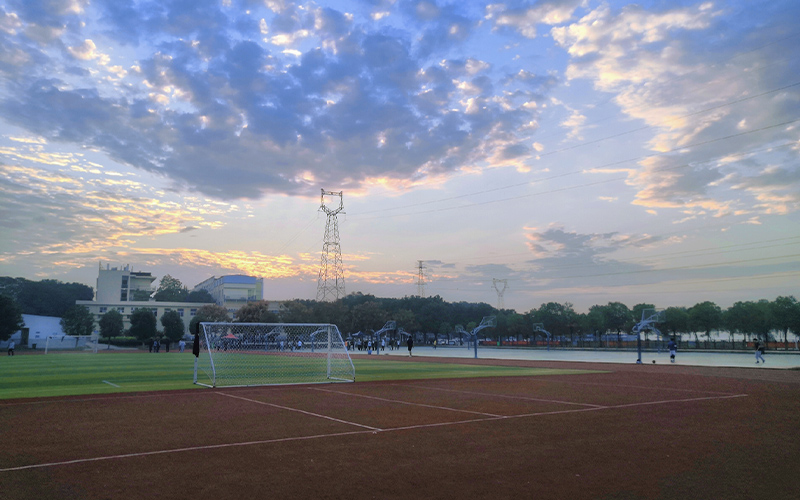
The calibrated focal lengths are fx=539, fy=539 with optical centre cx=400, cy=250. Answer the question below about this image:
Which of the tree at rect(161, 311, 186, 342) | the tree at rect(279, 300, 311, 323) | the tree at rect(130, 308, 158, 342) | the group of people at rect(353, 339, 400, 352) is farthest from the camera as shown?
the tree at rect(279, 300, 311, 323)

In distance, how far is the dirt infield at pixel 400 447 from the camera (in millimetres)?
7449

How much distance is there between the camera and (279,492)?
7.18 metres

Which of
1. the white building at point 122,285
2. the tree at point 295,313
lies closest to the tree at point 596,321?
the tree at point 295,313

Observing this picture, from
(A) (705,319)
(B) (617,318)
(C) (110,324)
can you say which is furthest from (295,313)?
(A) (705,319)

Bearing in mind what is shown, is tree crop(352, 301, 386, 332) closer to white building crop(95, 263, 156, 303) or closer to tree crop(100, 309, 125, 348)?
tree crop(100, 309, 125, 348)

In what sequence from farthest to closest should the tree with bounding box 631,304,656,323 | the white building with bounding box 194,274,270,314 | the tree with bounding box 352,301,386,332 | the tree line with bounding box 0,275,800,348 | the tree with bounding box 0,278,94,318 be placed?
the white building with bounding box 194,274,270,314
the tree with bounding box 0,278,94,318
the tree with bounding box 631,304,656,323
the tree with bounding box 352,301,386,332
the tree line with bounding box 0,275,800,348

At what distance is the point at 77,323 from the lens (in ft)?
324

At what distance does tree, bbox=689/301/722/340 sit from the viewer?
90.0 meters

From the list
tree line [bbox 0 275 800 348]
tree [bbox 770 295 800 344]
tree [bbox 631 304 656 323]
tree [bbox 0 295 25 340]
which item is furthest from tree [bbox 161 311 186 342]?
tree [bbox 770 295 800 344]

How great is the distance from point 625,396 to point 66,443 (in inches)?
653

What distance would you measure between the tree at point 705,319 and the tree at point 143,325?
90.0 m

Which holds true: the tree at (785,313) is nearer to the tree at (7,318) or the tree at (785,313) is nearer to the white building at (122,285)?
the tree at (7,318)

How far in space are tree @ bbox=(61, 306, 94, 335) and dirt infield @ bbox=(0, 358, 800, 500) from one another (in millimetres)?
93908

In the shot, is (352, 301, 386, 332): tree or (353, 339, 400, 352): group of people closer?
(353, 339, 400, 352): group of people
